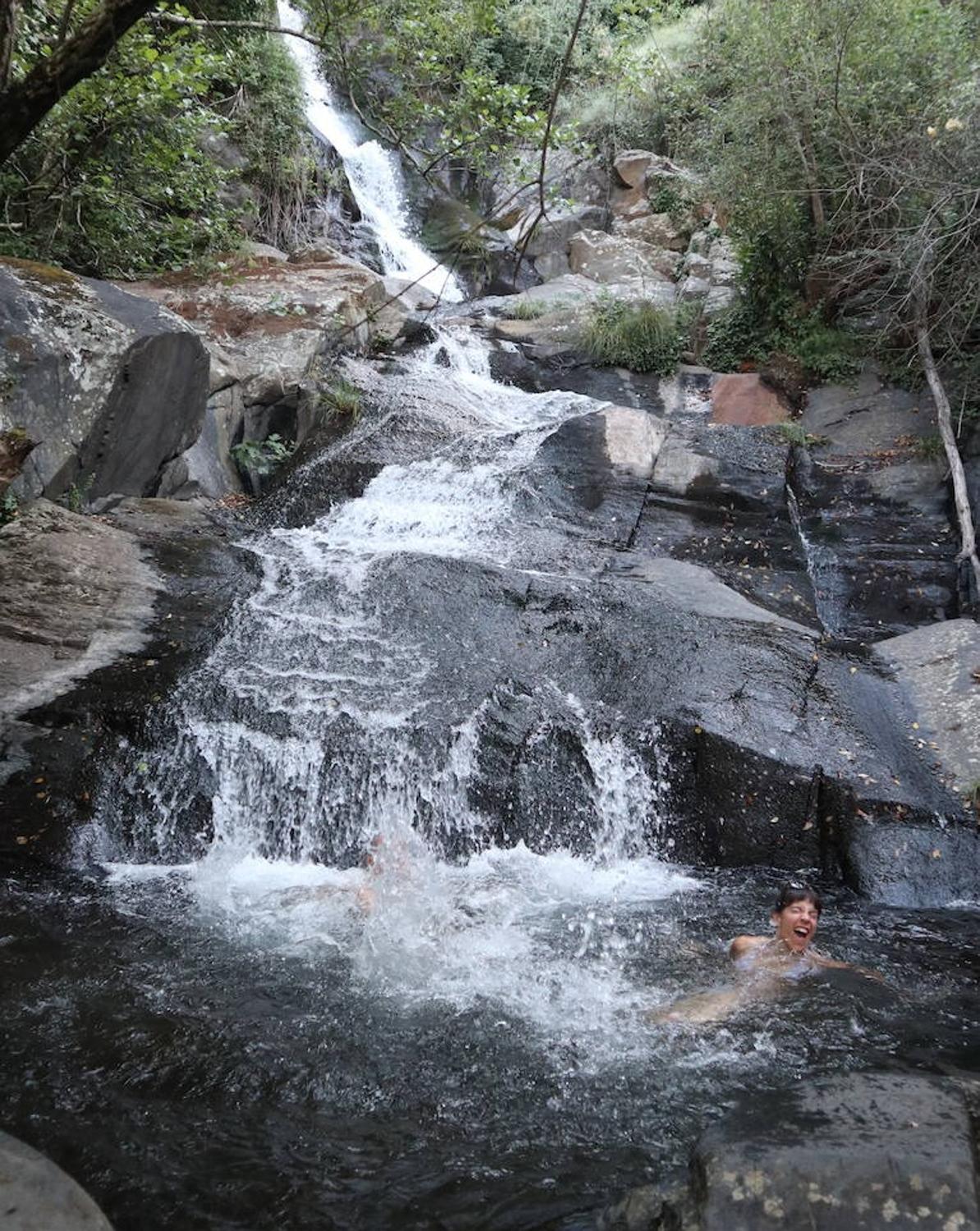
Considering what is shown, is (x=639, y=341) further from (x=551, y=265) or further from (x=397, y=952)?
(x=397, y=952)

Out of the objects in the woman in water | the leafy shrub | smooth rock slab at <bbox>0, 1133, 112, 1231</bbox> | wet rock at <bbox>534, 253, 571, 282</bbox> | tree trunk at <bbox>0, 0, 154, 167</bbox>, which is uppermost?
wet rock at <bbox>534, 253, 571, 282</bbox>

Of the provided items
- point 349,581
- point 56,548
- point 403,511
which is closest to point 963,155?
point 403,511

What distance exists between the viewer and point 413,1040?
3650 mm

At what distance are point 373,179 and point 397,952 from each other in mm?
17991

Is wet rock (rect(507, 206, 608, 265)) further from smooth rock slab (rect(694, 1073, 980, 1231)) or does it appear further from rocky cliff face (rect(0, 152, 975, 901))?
smooth rock slab (rect(694, 1073, 980, 1231))

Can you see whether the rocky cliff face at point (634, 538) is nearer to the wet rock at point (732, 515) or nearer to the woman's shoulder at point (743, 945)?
the wet rock at point (732, 515)

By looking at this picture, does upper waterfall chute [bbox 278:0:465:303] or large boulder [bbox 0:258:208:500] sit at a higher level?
upper waterfall chute [bbox 278:0:465:303]

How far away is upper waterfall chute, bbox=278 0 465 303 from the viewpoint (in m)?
17.3

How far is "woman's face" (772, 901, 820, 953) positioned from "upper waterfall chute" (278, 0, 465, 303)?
14.9 meters

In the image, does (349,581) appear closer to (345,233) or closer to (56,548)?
(56,548)

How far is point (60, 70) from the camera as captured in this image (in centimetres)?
319

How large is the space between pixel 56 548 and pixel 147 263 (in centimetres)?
579

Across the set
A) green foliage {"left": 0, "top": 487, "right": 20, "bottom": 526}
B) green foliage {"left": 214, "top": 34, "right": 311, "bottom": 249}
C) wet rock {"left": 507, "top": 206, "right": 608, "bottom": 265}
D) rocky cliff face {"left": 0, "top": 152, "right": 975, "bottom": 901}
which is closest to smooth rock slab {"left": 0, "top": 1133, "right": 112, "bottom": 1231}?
rocky cliff face {"left": 0, "top": 152, "right": 975, "bottom": 901}

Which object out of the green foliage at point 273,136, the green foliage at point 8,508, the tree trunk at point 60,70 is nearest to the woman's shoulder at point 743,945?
the tree trunk at point 60,70
